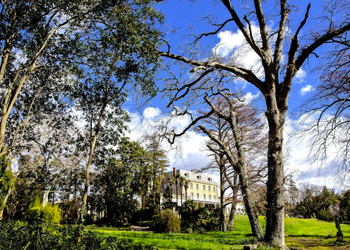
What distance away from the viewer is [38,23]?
316 inches

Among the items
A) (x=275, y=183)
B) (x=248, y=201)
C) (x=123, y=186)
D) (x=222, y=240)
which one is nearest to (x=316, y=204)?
(x=123, y=186)

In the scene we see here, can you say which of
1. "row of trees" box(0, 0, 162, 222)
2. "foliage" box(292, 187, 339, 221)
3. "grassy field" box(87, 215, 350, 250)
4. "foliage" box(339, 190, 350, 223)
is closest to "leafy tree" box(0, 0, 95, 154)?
"row of trees" box(0, 0, 162, 222)

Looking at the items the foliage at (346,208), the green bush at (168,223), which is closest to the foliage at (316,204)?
the foliage at (346,208)

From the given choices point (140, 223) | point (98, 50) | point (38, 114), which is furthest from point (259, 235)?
point (140, 223)

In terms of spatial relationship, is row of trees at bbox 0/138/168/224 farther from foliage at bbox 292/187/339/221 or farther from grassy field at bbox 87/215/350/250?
foliage at bbox 292/187/339/221

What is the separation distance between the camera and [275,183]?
6.87 metres

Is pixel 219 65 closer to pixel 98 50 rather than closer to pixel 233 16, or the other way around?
pixel 233 16

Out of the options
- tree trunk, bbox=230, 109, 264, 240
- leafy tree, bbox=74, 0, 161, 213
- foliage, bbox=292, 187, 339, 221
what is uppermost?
leafy tree, bbox=74, 0, 161, 213

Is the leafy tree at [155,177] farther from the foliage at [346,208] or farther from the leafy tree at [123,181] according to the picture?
the foliage at [346,208]

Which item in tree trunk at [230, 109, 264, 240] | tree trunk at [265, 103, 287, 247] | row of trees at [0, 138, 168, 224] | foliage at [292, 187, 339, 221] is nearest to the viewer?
tree trunk at [265, 103, 287, 247]

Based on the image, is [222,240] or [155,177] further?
[155,177]

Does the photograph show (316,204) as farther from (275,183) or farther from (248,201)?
(275,183)

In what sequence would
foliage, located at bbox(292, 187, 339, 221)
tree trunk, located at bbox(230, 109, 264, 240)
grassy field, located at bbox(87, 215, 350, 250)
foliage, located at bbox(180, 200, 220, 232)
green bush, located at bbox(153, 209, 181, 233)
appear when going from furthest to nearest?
foliage, located at bbox(292, 187, 339, 221)
foliage, located at bbox(180, 200, 220, 232)
green bush, located at bbox(153, 209, 181, 233)
grassy field, located at bbox(87, 215, 350, 250)
tree trunk, located at bbox(230, 109, 264, 240)

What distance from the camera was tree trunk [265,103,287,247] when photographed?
6.61 meters
